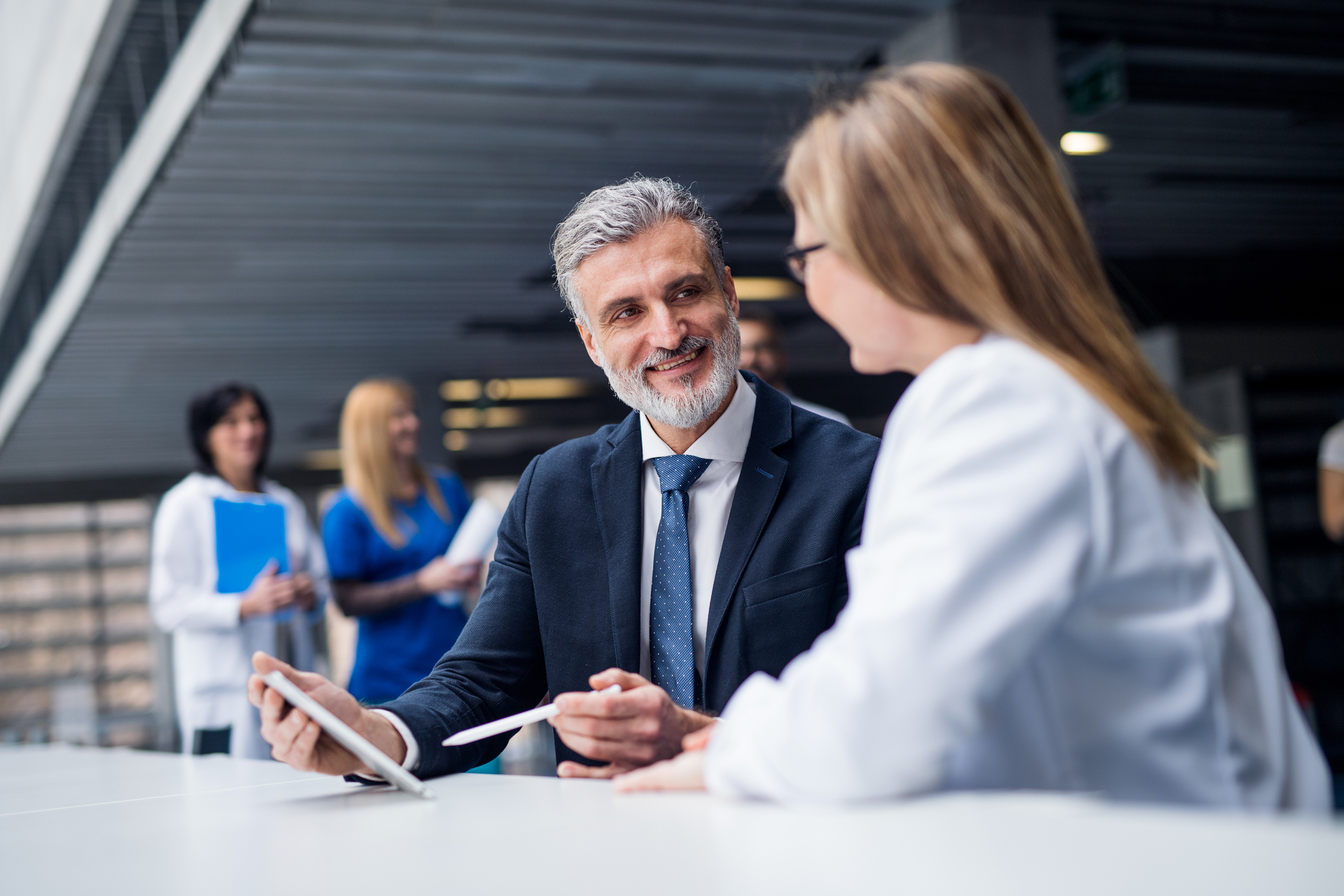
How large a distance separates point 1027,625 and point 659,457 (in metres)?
1.03

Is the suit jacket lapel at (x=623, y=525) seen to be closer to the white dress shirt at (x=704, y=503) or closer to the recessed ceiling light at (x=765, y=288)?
the white dress shirt at (x=704, y=503)

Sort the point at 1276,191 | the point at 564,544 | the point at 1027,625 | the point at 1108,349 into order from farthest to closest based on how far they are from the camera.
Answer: the point at 1276,191 → the point at 564,544 → the point at 1108,349 → the point at 1027,625

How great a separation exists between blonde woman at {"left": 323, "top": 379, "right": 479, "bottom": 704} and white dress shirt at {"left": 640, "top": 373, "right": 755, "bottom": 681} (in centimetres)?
164

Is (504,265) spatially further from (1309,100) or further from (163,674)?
(163,674)

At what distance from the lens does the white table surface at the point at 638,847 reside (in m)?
0.69

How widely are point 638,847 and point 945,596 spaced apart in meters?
0.30

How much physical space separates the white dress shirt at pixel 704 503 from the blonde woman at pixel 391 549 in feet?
5.37

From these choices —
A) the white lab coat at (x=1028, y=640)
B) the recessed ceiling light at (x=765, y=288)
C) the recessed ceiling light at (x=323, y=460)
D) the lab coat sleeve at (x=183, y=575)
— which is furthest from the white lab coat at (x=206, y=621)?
the recessed ceiling light at (x=323, y=460)

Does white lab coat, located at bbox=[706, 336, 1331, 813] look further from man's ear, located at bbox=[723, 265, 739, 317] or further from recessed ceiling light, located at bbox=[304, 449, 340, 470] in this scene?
recessed ceiling light, located at bbox=[304, 449, 340, 470]

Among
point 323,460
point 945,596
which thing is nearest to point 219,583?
point 945,596

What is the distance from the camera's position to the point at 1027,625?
35.4 inches

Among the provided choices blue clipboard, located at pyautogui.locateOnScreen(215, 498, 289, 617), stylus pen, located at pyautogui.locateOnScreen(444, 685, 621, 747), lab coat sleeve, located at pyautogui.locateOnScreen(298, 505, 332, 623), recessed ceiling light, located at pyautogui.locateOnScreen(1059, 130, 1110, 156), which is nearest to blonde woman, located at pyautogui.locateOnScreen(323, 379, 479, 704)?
lab coat sleeve, located at pyautogui.locateOnScreen(298, 505, 332, 623)

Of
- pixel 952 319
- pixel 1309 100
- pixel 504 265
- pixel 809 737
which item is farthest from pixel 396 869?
pixel 504 265

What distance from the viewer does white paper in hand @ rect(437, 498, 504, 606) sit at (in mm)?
3396
